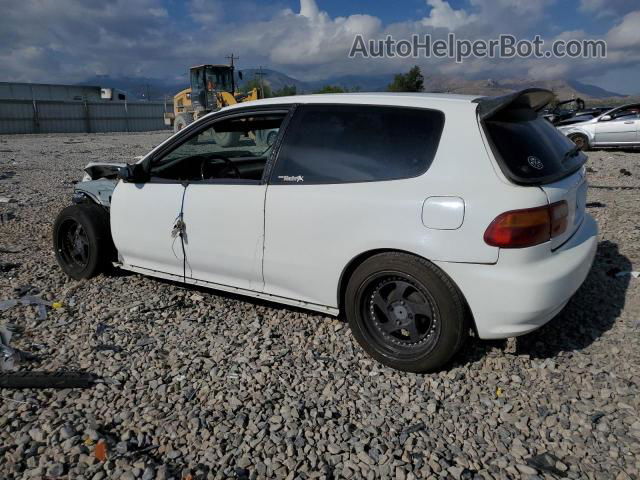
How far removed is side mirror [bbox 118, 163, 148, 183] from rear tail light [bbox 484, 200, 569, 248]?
295 cm

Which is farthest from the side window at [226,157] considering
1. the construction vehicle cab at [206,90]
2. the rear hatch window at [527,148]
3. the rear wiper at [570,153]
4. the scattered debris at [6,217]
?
the construction vehicle cab at [206,90]

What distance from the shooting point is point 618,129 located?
16312 mm

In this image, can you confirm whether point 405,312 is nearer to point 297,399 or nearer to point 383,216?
point 383,216

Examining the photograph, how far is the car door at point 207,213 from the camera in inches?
150

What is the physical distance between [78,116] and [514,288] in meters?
44.4

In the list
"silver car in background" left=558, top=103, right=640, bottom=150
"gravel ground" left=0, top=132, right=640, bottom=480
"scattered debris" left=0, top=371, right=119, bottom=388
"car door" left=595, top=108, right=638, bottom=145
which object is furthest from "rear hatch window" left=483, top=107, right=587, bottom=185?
"car door" left=595, top=108, right=638, bottom=145

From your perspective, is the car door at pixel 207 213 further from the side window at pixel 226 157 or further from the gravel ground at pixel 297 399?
the gravel ground at pixel 297 399

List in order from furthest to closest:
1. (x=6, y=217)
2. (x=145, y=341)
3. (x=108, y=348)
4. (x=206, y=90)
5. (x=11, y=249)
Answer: (x=206, y=90), (x=6, y=217), (x=11, y=249), (x=145, y=341), (x=108, y=348)

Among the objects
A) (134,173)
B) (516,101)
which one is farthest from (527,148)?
(134,173)

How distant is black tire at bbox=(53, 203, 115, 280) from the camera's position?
4.81 m

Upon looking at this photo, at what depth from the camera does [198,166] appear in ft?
15.6

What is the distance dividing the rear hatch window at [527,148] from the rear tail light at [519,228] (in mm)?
196

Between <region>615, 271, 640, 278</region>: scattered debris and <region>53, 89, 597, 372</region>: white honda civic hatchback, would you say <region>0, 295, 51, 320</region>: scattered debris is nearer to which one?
<region>53, 89, 597, 372</region>: white honda civic hatchback

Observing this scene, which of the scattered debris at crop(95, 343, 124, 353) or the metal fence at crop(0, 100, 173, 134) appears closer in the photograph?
the scattered debris at crop(95, 343, 124, 353)
